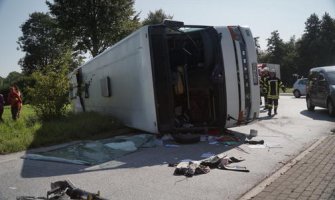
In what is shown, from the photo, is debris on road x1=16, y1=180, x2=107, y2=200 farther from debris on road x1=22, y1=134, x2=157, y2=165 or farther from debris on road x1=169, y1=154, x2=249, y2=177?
debris on road x1=22, y1=134, x2=157, y2=165

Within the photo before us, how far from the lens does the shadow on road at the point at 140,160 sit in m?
6.84

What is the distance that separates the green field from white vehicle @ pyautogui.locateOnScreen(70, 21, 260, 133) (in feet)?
2.40

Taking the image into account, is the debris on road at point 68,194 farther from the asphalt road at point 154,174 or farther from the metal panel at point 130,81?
the metal panel at point 130,81

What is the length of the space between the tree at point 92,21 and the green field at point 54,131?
1872cm

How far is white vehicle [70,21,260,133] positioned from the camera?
9016 mm

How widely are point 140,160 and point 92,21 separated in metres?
24.1

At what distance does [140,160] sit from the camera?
7.64 metres

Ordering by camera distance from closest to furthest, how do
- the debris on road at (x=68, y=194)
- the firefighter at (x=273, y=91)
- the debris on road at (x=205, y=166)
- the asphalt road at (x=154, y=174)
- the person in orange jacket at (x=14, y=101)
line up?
the debris on road at (x=68, y=194) < the asphalt road at (x=154, y=174) < the debris on road at (x=205, y=166) < the firefighter at (x=273, y=91) < the person in orange jacket at (x=14, y=101)

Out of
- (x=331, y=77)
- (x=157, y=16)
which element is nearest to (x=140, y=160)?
(x=331, y=77)

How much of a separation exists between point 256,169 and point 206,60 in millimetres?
3685

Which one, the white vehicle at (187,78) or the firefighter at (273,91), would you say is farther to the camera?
the firefighter at (273,91)

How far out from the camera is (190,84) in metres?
10.3

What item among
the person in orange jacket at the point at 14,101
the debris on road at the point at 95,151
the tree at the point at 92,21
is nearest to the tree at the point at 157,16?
the tree at the point at 92,21

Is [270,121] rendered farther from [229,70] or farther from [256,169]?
[256,169]
